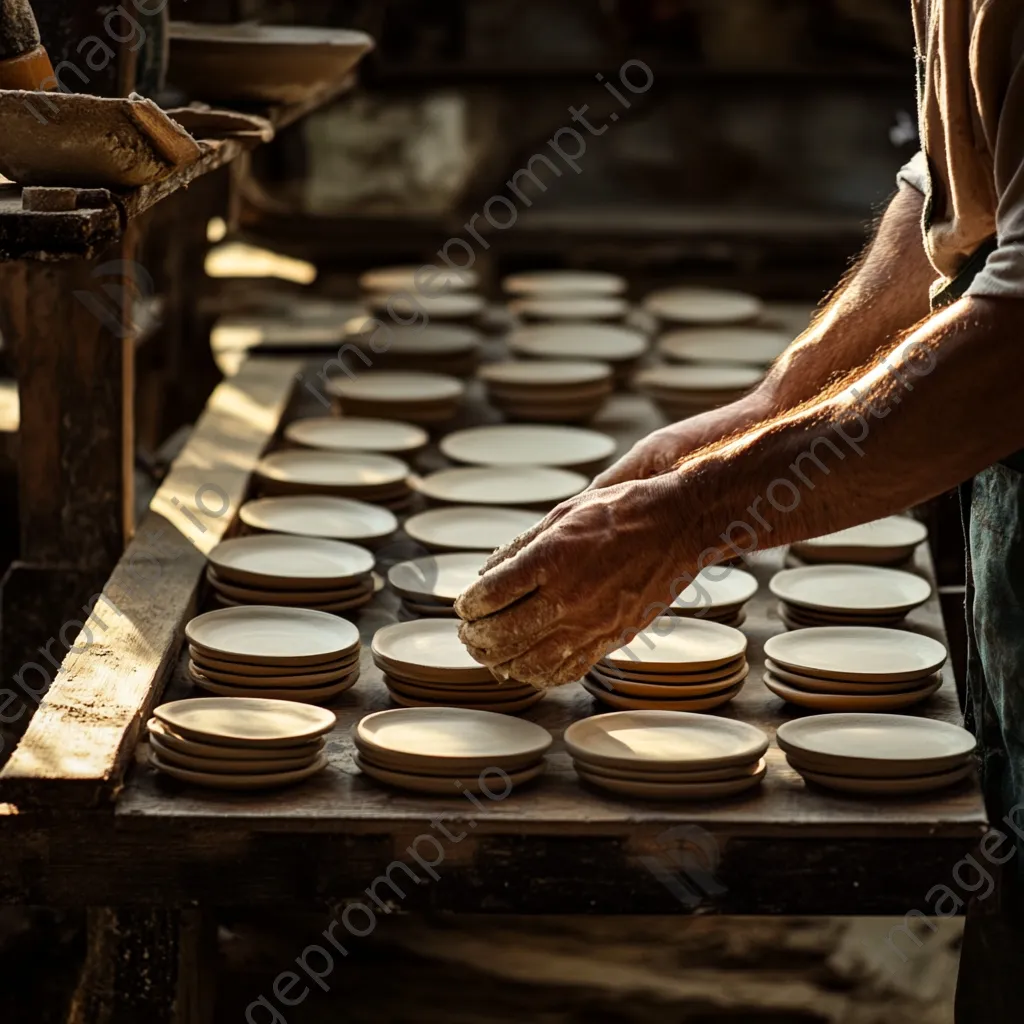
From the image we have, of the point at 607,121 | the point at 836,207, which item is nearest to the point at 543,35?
the point at 607,121

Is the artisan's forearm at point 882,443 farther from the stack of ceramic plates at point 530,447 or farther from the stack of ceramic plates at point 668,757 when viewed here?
the stack of ceramic plates at point 530,447

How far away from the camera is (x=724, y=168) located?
26.2 feet

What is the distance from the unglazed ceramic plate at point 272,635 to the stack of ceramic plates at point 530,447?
1.21 metres

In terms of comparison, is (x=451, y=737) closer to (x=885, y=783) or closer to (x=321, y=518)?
(x=885, y=783)

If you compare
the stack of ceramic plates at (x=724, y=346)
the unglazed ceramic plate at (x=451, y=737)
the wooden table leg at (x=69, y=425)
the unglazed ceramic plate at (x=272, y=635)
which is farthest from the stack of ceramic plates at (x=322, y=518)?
the stack of ceramic plates at (x=724, y=346)

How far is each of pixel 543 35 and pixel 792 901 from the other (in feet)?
20.5

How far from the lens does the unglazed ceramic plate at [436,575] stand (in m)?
3.01

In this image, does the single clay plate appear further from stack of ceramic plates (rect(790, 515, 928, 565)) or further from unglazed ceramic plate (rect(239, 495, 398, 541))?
stack of ceramic plates (rect(790, 515, 928, 565))

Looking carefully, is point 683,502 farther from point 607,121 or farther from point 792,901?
point 607,121

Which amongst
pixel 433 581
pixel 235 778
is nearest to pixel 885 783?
pixel 235 778

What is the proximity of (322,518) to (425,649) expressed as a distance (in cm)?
81

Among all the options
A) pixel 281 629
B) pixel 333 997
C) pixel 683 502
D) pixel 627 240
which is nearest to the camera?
pixel 683 502

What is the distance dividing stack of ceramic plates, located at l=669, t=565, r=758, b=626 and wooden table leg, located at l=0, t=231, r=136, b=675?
4.41 ft

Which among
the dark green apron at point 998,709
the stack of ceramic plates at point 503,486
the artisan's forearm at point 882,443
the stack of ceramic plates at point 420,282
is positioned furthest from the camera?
the stack of ceramic plates at point 420,282
